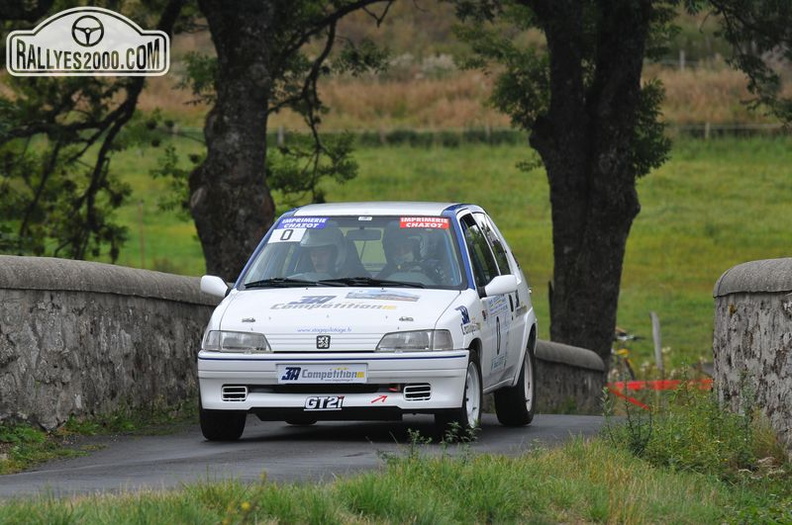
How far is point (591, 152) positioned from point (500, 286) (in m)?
12.1

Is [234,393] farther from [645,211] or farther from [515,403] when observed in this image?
[645,211]

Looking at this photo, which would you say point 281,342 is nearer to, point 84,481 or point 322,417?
point 322,417

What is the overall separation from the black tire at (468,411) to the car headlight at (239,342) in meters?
1.35

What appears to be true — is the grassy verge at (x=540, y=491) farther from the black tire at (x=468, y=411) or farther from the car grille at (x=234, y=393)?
the car grille at (x=234, y=393)

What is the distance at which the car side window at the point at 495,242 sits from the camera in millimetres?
14502

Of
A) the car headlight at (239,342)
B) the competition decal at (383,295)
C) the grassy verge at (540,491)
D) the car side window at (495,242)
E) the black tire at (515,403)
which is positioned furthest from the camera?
the black tire at (515,403)

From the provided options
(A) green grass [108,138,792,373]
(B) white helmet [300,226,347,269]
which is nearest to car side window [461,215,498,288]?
(B) white helmet [300,226,347,269]

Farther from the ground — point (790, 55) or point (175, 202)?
point (790, 55)

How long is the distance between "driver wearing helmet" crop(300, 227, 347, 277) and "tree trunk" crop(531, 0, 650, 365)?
1165 cm

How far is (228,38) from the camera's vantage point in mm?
20516

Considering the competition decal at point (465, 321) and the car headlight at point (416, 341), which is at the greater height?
the competition decal at point (465, 321)

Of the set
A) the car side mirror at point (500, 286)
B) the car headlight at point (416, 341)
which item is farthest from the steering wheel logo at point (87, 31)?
the car headlight at point (416, 341)

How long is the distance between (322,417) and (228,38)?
914 centimetres

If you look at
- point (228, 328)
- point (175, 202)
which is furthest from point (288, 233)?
point (175, 202)
